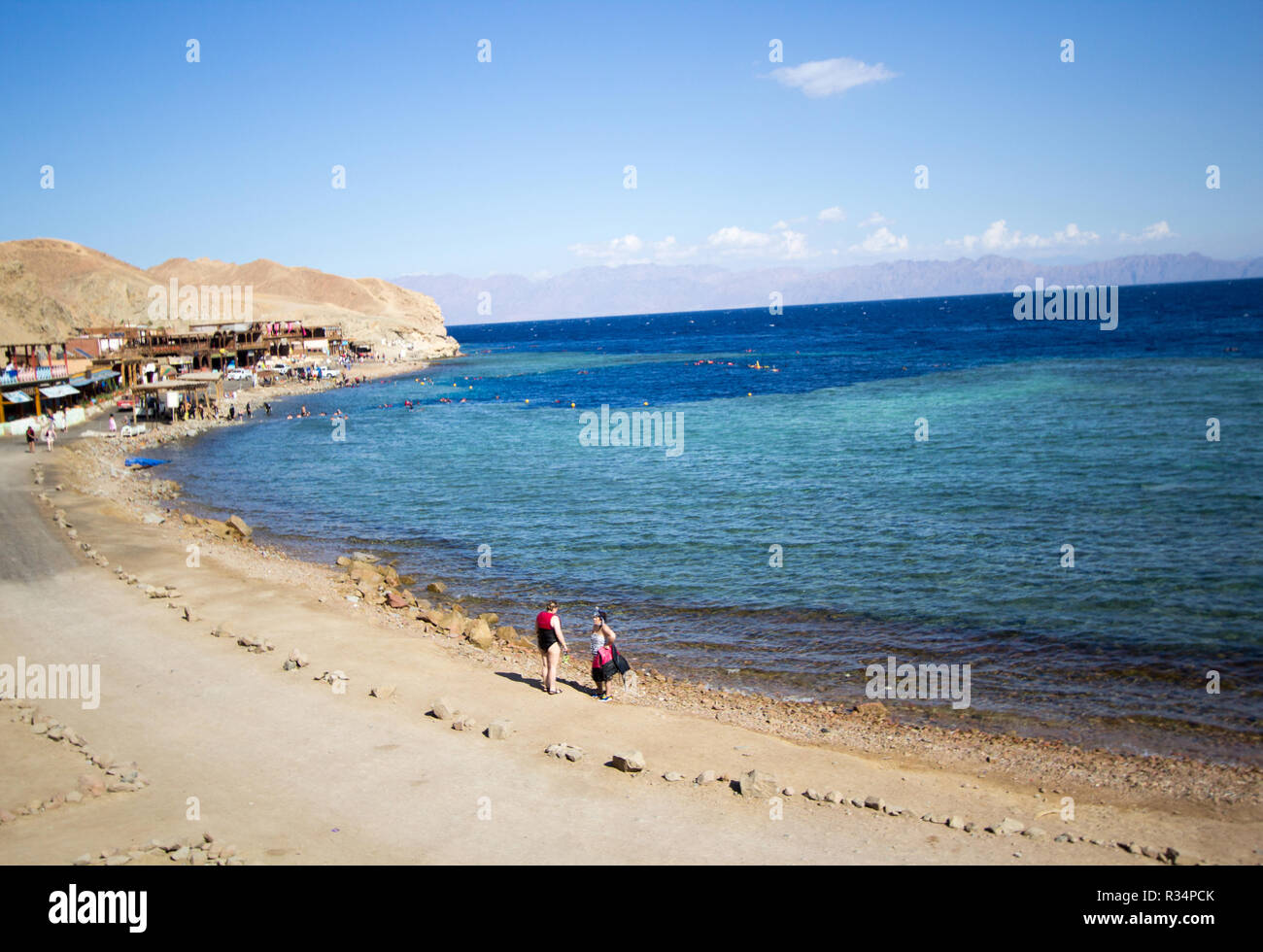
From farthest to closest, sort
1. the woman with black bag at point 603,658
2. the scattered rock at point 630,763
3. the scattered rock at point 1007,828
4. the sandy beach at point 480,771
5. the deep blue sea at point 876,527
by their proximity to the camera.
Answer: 1. the deep blue sea at point 876,527
2. the woman with black bag at point 603,658
3. the scattered rock at point 630,763
4. the scattered rock at point 1007,828
5. the sandy beach at point 480,771

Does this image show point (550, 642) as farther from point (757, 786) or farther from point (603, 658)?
point (757, 786)

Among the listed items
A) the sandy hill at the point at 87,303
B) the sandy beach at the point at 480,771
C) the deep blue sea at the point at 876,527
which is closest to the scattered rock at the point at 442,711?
the sandy beach at the point at 480,771

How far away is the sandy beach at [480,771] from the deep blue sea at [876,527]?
1718 mm

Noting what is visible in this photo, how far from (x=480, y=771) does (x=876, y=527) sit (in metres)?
17.4

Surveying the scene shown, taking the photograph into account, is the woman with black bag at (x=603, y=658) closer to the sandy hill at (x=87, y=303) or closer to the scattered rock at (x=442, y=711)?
the scattered rock at (x=442, y=711)

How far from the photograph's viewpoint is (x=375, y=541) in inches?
1070

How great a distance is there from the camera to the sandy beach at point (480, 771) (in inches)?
360

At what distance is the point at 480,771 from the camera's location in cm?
1104

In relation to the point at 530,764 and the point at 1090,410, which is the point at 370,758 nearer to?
the point at 530,764

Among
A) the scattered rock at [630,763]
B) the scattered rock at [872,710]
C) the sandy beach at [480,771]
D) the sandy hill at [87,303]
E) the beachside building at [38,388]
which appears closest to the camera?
the sandy beach at [480,771]

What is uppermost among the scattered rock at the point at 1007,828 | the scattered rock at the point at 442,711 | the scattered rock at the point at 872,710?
the scattered rock at the point at 442,711
